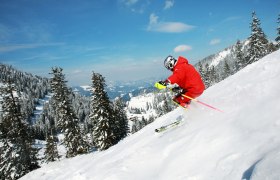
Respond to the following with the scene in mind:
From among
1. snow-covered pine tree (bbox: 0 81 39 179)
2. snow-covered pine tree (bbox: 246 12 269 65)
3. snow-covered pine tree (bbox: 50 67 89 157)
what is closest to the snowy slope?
snow-covered pine tree (bbox: 0 81 39 179)

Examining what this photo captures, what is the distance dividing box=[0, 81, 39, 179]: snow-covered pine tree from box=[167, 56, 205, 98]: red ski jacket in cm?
2853

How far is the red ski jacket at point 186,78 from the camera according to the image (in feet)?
31.3

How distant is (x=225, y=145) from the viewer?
568cm

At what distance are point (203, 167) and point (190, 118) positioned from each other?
4.04m

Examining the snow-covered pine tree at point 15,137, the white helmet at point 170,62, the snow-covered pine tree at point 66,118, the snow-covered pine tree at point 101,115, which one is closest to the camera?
the white helmet at point 170,62

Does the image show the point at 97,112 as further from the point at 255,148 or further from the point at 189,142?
the point at 255,148

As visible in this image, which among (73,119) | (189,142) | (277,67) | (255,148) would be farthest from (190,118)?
(73,119)

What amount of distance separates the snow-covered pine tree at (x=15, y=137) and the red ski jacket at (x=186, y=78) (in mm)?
28533

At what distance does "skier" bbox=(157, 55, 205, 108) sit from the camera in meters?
9.55

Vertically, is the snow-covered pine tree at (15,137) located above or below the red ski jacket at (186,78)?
below

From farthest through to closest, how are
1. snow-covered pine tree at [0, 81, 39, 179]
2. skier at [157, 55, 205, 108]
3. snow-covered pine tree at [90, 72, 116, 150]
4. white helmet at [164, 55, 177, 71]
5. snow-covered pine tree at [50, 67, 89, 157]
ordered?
1. snow-covered pine tree at [50, 67, 89, 157]
2. snow-covered pine tree at [90, 72, 116, 150]
3. snow-covered pine tree at [0, 81, 39, 179]
4. white helmet at [164, 55, 177, 71]
5. skier at [157, 55, 205, 108]

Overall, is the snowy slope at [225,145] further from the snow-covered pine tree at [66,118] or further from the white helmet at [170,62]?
the snow-covered pine tree at [66,118]

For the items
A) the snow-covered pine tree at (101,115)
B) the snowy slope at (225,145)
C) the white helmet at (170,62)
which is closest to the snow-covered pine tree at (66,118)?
the snow-covered pine tree at (101,115)

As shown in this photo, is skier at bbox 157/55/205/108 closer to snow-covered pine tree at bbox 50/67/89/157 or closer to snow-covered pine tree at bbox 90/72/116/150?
snow-covered pine tree at bbox 90/72/116/150
